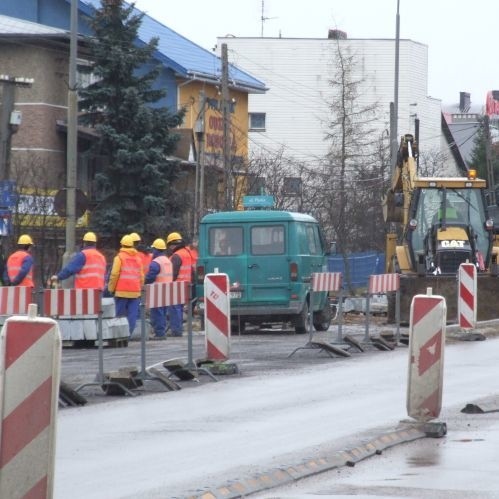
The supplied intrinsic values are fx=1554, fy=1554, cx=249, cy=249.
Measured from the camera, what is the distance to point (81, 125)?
47.7 meters

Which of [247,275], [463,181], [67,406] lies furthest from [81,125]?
[67,406]

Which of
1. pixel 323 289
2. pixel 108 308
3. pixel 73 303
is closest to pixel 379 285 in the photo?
pixel 323 289

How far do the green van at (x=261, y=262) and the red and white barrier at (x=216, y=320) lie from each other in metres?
8.21

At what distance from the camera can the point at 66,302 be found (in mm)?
16859

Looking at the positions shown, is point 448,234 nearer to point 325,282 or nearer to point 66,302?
point 325,282

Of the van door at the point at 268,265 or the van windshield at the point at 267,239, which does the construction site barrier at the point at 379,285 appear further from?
the van windshield at the point at 267,239

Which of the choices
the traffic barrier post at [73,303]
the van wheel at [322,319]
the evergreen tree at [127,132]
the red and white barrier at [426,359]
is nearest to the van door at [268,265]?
the van wheel at [322,319]

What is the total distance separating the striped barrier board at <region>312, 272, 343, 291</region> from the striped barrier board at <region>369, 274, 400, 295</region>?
0.52 metres

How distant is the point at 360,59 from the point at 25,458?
3230 inches

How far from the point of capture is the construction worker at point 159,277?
26172 millimetres

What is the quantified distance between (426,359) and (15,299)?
6.45 meters

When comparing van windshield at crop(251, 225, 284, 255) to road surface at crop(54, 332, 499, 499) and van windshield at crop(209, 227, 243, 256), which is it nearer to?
van windshield at crop(209, 227, 243, 256)

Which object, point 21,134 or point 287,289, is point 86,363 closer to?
point 287,289

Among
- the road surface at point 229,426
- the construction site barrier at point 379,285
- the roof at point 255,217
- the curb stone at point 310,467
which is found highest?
the roof at point 255,217
